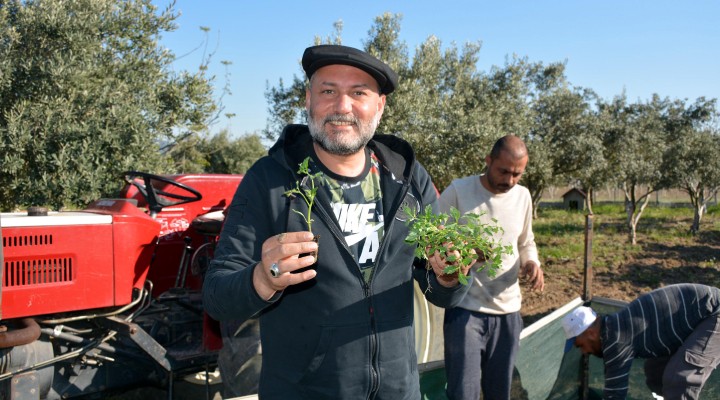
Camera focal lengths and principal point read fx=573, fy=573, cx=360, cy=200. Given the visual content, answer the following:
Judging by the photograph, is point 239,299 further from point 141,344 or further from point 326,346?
point 141,344

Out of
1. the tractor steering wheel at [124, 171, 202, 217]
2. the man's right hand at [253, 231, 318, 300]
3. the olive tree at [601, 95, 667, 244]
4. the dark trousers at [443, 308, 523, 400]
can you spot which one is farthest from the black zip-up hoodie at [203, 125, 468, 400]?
the olive tree at [601, 95, 667, 244]

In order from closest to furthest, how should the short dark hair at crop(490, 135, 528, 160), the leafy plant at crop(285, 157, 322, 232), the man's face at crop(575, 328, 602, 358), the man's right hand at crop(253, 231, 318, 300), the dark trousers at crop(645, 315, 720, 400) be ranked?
the man's right hand at crop(253, 231, 318, 300)
the leafy plant at crop(285, 157, 322, 232)
the short dark hair at crop(490, 135, 528, 160)
the dark trousers at crop(645, 315, 720, 400)
the man's face at crop(575, 328, 602, 358)

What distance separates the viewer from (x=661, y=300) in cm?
370

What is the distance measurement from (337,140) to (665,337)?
294 centimetres

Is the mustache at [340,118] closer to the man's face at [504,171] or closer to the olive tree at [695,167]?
the man's face at [504,171]

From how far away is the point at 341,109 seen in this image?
1902mm

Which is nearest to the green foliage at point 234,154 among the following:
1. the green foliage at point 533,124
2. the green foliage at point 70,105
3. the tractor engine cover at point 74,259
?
the green foliage at point 533,124

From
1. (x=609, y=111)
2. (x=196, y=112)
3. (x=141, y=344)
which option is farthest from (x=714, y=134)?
(x=141, y=344)

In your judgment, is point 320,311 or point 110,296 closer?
point 320,311

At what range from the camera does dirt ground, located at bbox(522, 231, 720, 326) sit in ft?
30.6

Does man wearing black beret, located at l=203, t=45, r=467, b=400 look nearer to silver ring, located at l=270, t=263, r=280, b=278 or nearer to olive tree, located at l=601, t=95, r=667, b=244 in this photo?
silver ring, located at l=270, t=263, r=280, b=278

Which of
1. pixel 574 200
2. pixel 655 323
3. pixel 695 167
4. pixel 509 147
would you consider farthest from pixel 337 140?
pixel 574 200

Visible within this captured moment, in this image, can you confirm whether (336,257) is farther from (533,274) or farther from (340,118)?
(533,274)

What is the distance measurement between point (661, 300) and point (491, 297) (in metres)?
1.23
